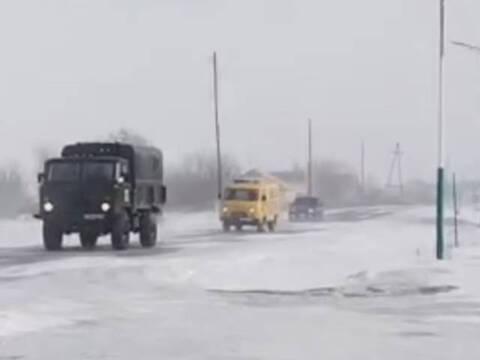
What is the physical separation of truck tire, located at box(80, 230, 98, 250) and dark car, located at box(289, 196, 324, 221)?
4453 cm

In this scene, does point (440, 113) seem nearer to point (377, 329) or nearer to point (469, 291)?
point (469, 291)

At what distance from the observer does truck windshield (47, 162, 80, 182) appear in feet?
119

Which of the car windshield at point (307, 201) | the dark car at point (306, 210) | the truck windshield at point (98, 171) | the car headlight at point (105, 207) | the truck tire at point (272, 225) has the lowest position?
the dark car at point (306, 210)

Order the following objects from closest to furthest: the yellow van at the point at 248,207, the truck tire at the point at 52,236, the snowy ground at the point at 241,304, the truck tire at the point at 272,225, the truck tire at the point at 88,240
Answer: the snowy ground at the point at 241,304
the truck tire at the point at 52,236
the truck tire at the point at 88,240
the yellow van at the point at 248,207
the truck tire at the point at 272,225

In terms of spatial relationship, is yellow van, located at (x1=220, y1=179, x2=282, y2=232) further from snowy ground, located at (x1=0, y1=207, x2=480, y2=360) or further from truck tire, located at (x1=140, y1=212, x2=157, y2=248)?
snowy ground, located at (x1=0, y1=207, x2=480, y2=360)

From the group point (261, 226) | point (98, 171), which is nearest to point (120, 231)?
point (98, 171)

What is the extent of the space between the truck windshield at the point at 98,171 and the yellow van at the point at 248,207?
73.1 feet

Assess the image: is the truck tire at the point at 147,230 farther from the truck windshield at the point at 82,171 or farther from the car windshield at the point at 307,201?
the car windshield at the point at 307,201

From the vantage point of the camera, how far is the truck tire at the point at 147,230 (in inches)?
1540

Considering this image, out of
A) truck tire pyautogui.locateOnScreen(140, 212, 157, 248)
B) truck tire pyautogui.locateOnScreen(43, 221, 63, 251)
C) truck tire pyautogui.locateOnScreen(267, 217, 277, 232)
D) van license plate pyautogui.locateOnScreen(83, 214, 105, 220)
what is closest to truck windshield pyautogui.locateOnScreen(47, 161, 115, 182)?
van license plate pyautogui.locateOnScreen(83, 214, 105, 220)

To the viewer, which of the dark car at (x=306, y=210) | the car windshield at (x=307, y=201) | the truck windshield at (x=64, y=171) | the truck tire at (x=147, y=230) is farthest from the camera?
the car windshield at (x=307, y=201)

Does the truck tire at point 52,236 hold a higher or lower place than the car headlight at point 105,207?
lower

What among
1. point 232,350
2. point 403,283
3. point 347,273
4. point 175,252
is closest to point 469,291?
point 403,283

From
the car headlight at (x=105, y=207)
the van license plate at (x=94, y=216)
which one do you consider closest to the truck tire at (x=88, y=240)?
the van license plate at (x=94, y=216)
